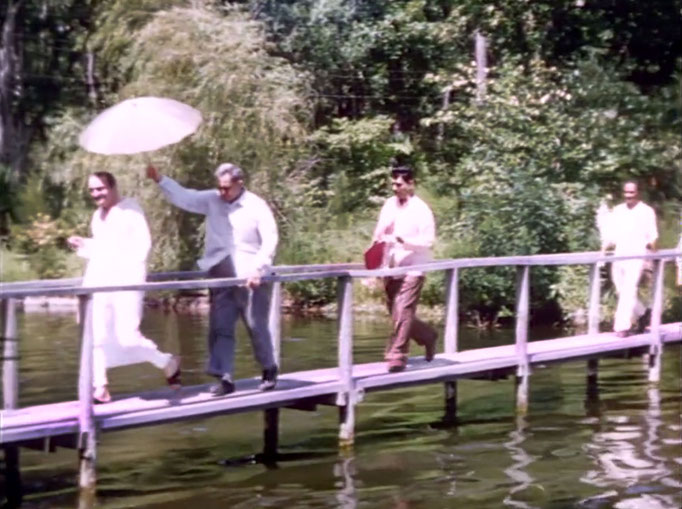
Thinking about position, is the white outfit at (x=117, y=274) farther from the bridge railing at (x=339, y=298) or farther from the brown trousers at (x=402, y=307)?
the brown trousers at (x=402, y=307)

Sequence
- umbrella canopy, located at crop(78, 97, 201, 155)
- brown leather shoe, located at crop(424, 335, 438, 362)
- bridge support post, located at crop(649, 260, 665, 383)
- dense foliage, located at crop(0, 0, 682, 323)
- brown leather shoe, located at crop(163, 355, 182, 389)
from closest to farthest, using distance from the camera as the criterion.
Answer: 1. umbrella canopy, located at crop(78, 97, 201, 155)
2. brown leather shoe, located at crop(163, 355, 182, 389)
3. brown leather shoe, located at crop(424, 335, 438, 362)
4. bridge support post, located at crop(649, 260, 665, 383)
5. dense foliage, located at crop(0, 0, 682, 323)

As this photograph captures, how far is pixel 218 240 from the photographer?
10.3m

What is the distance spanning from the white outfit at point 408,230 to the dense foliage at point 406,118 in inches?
380

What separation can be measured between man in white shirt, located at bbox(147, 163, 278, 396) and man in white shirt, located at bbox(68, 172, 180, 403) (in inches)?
18.1

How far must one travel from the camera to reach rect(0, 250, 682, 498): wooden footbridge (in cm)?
933

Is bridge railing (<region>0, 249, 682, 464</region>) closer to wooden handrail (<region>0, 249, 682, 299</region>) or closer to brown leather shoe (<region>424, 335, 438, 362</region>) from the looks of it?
wooden handrail (<region>0, 249, 682, 299</region>)

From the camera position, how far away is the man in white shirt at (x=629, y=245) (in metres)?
14.8

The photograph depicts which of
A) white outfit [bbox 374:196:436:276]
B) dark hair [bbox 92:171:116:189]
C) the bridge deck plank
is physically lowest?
the bridge deck plank

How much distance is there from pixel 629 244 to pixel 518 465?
4389 mm

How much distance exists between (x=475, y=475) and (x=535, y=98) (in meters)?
15.2

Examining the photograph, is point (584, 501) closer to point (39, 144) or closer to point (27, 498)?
point (27, 498)

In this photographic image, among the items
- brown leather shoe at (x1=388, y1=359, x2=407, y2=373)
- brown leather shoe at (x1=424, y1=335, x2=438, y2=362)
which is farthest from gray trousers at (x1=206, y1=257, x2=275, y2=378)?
brown leather shoe at (x1=424, y1=335, x2=438, y2=362)

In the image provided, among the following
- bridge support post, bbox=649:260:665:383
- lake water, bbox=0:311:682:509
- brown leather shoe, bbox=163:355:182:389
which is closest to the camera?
lake water, bbox=0:311:682:509

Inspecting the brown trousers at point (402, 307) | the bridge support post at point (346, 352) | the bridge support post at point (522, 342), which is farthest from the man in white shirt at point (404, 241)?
the bridge support post at point (522, 342)
